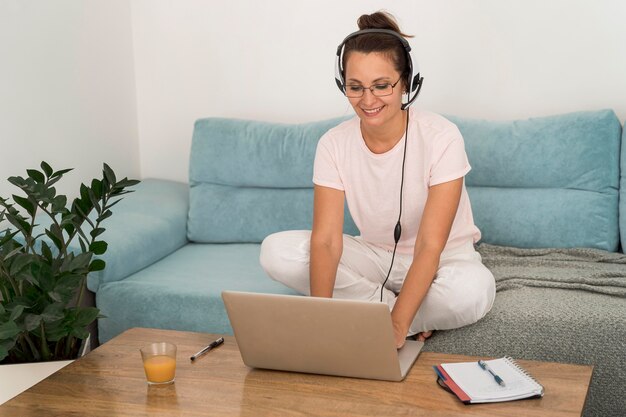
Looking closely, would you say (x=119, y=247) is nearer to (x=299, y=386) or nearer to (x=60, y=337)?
(x=60, y=337)

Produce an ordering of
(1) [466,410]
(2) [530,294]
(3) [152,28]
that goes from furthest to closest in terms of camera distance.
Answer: (3) [152,28], (2) [530,294], (1) [466,410]

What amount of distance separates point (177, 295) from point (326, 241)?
54 centimetres

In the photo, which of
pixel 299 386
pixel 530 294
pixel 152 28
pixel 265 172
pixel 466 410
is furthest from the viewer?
pixel 152 28

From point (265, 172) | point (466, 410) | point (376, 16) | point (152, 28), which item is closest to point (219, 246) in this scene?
point (265, 172)

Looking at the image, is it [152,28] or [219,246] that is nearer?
[219,246]

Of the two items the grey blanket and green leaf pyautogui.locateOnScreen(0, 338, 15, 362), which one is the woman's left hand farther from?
green leaf pyautogui.locateOnScreen(0, 338, 15, 362)

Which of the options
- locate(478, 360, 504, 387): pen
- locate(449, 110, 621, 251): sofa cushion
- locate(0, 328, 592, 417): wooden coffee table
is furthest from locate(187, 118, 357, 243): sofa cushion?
locate(478, 360, 504, 387): pen

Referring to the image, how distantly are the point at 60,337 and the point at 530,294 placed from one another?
1.21 m

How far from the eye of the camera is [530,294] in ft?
7.45

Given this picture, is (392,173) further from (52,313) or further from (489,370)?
(52,313)

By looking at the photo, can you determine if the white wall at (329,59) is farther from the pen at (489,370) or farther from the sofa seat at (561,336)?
the pen at (489,370)

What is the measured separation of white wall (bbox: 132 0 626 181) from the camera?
295 cm

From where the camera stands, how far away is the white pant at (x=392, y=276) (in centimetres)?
211

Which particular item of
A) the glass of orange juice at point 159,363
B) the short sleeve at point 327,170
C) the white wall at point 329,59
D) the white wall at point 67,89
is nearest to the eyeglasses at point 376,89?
the short sleeve at point 327,170
